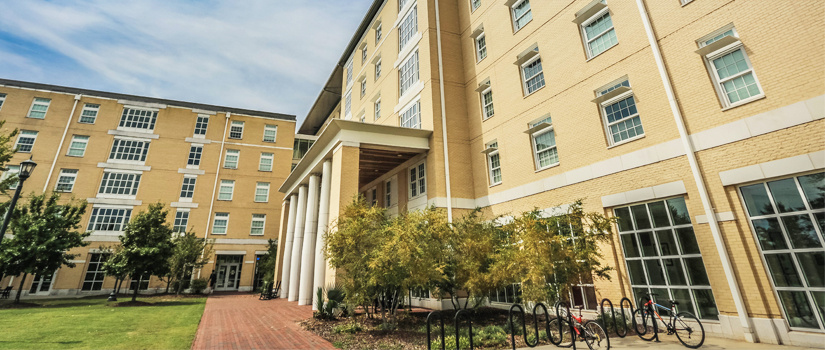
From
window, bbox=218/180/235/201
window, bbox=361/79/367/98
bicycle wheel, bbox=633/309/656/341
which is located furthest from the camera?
window, bbox=218/180/235/201

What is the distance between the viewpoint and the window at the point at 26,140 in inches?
1081

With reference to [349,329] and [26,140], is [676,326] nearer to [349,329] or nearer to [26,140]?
[349,329]

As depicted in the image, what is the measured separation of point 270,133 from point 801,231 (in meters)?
36.6

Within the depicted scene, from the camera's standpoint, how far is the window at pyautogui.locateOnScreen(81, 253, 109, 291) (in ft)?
85.9

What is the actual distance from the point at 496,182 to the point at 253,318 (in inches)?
460

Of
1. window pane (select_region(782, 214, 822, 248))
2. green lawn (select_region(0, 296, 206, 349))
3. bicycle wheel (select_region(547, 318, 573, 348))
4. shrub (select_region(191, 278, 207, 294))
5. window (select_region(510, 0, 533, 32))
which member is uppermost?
window (select_region(510, 0, 533, 32))

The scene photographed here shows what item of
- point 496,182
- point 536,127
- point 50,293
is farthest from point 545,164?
point 50,293

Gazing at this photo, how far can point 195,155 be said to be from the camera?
3161cm

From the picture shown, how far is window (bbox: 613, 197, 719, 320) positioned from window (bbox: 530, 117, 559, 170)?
3.32 m

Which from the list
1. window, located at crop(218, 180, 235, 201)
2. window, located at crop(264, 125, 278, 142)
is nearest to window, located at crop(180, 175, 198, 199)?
window, located at crop(218, 180, 235, 201)

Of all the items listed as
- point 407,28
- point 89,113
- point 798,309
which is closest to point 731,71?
point 798,309

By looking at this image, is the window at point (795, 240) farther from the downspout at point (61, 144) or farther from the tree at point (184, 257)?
the downspout at point (61, 144)

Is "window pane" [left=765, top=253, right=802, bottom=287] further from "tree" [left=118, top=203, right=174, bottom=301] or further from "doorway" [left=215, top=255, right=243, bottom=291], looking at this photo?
"doorway" [left=215, top=255, right=243, bottom=291]

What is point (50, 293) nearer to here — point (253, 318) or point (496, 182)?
point (253, 318)
